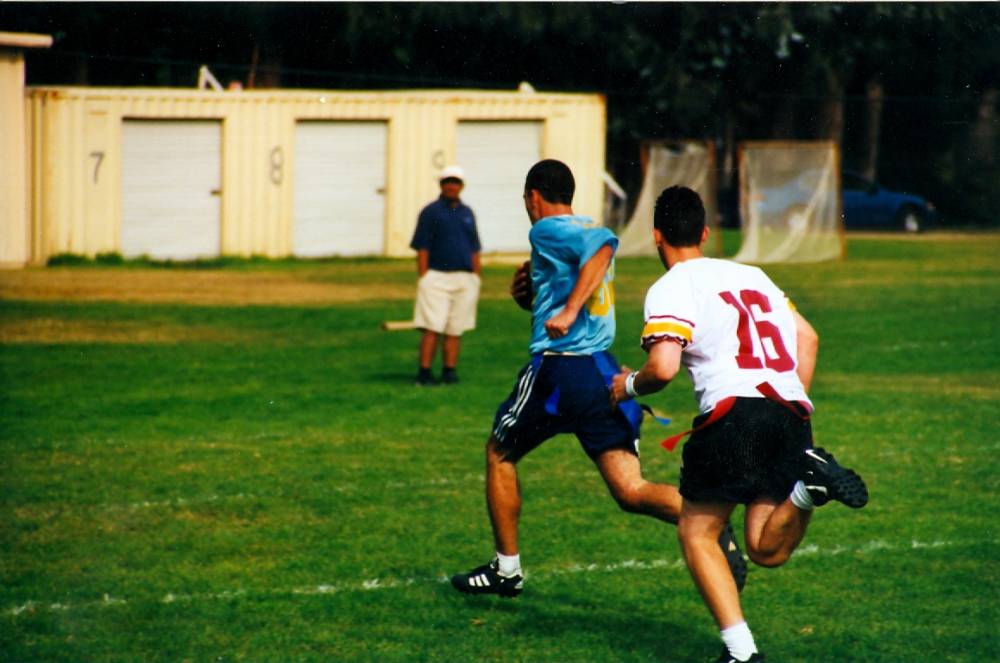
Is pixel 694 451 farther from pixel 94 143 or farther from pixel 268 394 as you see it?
pixel 94 143

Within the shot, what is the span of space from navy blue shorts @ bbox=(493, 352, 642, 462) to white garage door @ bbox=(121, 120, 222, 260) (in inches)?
954

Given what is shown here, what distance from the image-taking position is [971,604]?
6.93 metres

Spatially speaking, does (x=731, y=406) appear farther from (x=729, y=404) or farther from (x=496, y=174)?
(x=496, y=174)

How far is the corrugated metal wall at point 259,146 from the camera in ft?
96.4

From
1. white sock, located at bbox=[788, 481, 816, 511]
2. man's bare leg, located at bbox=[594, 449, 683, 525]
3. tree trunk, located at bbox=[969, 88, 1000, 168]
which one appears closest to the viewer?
white sock, located at bbox=[788, 481, 816, 511]

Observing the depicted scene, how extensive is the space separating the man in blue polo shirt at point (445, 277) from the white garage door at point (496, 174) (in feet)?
58.9

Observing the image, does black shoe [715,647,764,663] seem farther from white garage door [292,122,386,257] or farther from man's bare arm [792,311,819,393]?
white garage door [292,122,386,257]

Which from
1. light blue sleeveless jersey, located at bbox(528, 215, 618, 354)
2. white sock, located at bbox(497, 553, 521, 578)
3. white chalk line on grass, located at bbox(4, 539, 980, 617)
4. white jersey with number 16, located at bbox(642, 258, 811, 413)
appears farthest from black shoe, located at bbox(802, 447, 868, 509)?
white chalk line on grass, located at bbox(4, 539, 980, 617)

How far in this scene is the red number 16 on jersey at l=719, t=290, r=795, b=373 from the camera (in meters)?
5.75

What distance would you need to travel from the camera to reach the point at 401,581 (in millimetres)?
7355

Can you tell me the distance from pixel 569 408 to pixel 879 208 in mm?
37612

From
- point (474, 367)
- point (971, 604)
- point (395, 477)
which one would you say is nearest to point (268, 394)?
point (474, 367)

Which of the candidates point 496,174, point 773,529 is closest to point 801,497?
point 773,529

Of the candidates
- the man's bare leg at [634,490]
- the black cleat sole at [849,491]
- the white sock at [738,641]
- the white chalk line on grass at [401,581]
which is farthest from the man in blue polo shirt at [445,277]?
the black cleat sole at [849,491]
